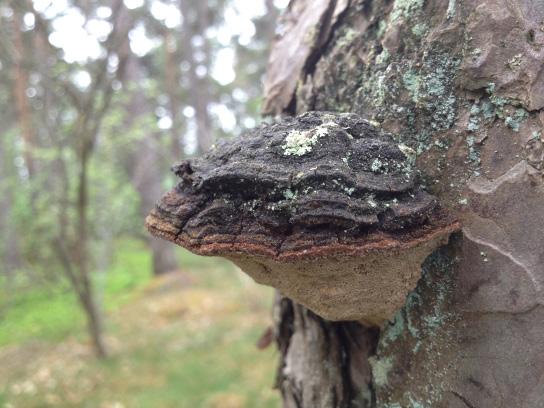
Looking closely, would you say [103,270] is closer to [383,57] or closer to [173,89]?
[173,89]

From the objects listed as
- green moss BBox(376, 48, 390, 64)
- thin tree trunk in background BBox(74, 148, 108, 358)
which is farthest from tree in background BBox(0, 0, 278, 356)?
green moss BBox(376, 48, 390, 64)

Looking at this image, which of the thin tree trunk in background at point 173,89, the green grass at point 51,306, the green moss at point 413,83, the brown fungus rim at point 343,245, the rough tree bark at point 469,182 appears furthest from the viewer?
the thin tree trunk in background at point 173,89

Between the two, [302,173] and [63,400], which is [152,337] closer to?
[63,400]

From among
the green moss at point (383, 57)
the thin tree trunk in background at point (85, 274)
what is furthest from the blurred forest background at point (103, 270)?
the green moss at point (383, 57)

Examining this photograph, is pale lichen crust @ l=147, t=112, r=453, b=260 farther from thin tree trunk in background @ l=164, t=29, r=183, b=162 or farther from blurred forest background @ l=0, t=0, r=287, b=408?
thin tree trunk in background @ l=164, t=29, r=183, b=162

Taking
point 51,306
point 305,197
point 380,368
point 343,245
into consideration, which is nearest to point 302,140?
point 305,197

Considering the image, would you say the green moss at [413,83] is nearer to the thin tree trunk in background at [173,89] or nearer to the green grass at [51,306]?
the green grass at [51,306]
